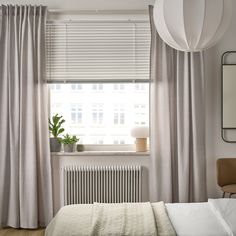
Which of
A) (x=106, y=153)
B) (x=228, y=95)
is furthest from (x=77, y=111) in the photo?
(x=228, y=95)

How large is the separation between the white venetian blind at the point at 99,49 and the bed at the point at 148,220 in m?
1.68

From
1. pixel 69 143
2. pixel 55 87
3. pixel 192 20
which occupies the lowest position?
pixel 69 143

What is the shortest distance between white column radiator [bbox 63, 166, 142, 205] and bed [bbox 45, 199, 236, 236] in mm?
1079

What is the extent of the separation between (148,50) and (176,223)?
2115 mm

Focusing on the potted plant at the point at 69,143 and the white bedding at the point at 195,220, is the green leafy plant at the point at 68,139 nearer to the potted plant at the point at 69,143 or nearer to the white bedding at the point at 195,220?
the potted plant at the point at 69,143

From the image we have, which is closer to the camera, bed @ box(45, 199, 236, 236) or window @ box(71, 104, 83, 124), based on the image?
bed @ box(45, 199, 236, 236)

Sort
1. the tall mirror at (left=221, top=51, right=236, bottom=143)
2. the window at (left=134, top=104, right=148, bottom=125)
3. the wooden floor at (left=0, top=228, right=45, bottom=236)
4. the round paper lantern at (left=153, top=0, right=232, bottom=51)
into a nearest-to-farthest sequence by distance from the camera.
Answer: the round paper lantern at (left=153, top=0, right=232, bottom=51), the wooden floor at (left=0, top=228, right=45, bottom=236), the tall mirror at (left=221, top=51, right=236, bottom=143), the window at (left=134, top=104, right=148, bottom=125)

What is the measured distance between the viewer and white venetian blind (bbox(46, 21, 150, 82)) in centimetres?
418

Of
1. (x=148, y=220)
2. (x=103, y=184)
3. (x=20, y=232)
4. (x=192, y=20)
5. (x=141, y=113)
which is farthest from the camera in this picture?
(x=141, y=113)

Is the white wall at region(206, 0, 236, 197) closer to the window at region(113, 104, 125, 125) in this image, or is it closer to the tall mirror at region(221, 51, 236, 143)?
the tall mirror at region(221, 51, 236, 143)

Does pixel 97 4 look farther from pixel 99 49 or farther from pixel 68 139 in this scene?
pixel 68 139

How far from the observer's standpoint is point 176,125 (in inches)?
161

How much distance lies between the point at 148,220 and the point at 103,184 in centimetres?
155

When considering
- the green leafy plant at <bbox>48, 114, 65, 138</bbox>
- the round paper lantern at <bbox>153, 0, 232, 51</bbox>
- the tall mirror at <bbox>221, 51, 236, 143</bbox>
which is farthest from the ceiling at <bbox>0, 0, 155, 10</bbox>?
the round paper lantern at <bbox>153, 0, 232, 51</bbox>
